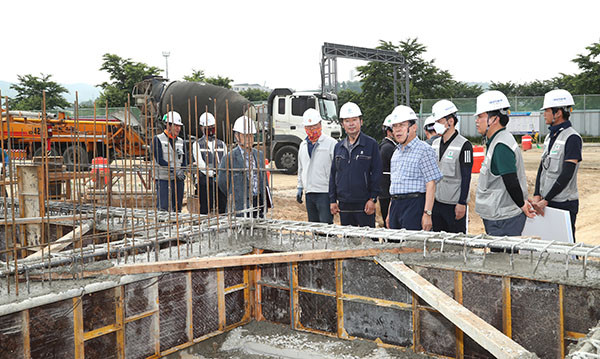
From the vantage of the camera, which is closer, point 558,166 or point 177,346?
point 177,346

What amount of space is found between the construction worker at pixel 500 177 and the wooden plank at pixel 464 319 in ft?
3.02

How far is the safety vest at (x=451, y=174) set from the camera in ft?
15.5

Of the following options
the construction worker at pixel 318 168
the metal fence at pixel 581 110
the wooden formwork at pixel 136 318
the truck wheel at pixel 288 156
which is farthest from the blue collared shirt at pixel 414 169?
the metal fence at pixel 581 110

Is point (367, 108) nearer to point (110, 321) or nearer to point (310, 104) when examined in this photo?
point (310, 104)

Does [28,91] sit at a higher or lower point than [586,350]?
higher

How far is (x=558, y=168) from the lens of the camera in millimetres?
4578

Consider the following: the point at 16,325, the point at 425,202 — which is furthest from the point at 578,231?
the point at 16,325

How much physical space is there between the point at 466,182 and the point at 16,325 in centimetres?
356

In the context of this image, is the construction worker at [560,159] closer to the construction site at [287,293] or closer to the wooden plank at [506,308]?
the construction site at [287,293]

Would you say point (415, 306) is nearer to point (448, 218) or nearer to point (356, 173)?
point (448, 218)

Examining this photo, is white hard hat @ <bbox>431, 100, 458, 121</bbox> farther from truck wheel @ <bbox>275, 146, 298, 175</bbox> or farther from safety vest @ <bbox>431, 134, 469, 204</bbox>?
truck wheel @ <bbox>275, 146, 298, 175</bbox>

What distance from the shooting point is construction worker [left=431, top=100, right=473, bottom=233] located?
15.3ft

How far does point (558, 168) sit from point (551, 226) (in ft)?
1.97

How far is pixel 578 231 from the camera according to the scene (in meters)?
9.68
